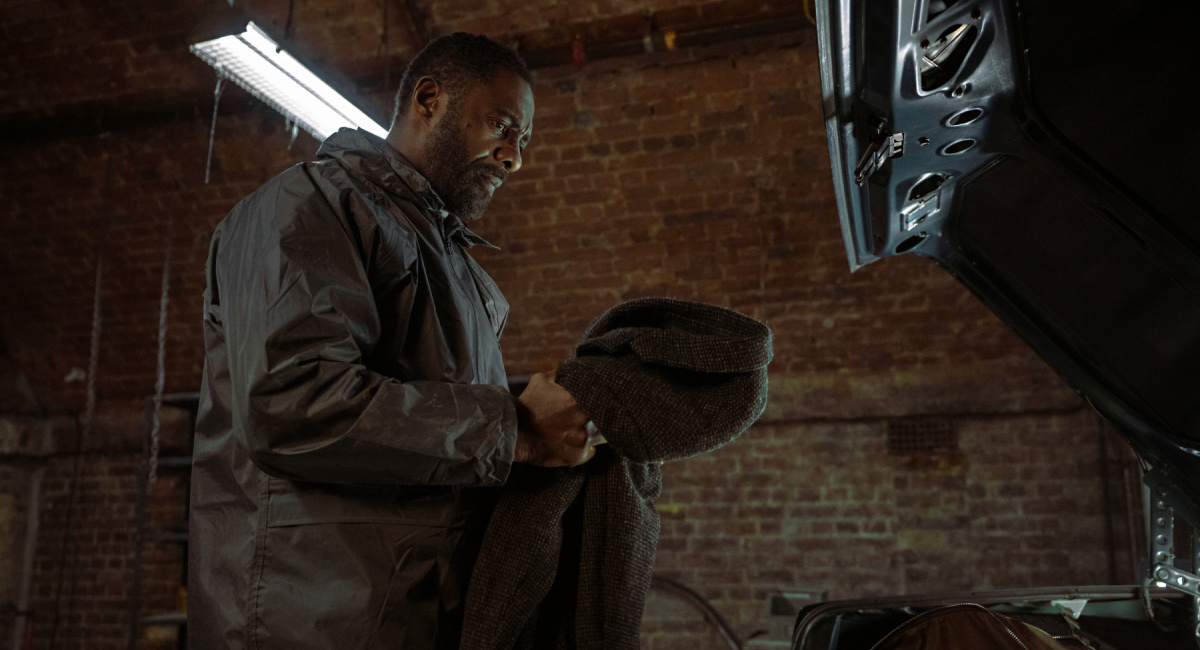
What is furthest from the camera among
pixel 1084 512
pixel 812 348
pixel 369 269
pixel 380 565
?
pixel 812 348

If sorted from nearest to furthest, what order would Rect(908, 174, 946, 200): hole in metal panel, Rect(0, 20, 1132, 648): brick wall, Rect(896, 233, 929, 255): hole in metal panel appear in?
Rect(908, 174, 946, 200): hole in metal panel
Rect(896, 233, 929, 255): hole in metal panel
Rect(0, 20, 1132, 648): brick wall

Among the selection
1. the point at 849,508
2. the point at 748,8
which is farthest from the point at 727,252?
the point at 849,508

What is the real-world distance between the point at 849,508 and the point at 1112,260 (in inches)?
175

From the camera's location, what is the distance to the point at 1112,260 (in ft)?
4.95

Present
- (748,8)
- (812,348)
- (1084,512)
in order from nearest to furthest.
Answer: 1. (748,8)
2. (1084,512)
3. (812,348)

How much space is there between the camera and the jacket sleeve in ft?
4.07

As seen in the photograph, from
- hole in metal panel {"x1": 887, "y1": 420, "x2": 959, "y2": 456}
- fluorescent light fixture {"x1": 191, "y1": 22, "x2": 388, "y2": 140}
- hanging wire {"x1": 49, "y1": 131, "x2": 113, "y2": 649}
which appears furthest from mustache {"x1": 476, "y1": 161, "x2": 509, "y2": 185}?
hanging wire {"x1": 49, "y1": 131, "x2": 113, "y2": 649}

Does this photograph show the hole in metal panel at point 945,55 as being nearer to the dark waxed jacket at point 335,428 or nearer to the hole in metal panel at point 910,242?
the hole in metal panel at point 910,242

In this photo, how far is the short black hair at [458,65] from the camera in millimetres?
1962

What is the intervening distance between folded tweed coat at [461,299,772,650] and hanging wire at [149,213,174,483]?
17.7ft

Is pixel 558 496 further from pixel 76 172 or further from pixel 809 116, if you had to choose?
pixel 76 172

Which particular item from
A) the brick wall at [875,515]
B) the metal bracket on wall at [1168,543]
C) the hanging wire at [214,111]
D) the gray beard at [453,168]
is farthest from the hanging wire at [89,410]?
the metal bracket on wall at [1168,543]

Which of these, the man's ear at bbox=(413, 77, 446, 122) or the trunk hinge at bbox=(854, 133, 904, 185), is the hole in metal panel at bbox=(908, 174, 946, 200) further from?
the man's ear at bbox=(413, 77, 446, 122)

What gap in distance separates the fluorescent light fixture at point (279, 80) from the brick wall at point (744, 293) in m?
1.44
